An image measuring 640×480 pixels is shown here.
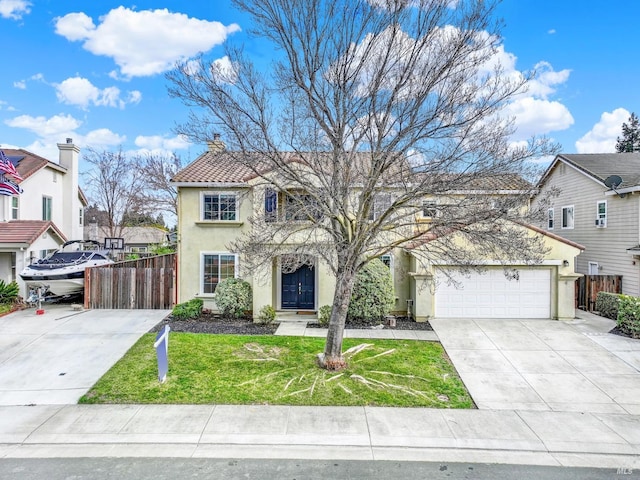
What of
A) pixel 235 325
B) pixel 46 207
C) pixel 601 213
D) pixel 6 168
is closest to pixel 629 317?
pixel 601 213

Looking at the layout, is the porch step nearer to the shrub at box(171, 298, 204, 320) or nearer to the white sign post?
the shrub at box(171, 298, 204, 320)

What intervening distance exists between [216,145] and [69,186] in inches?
651

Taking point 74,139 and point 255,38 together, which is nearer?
point 255,38

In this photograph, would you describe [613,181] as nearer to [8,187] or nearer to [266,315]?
[266,315]

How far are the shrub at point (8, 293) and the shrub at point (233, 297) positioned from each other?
306 inches

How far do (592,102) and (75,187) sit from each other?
25.8 meters

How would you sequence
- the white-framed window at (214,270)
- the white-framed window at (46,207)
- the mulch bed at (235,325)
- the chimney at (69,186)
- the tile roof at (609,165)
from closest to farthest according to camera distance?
the mulch bed at (235,325)
the white-framed window at (214,270)
the tile roof at (609,165)
the white-framed window at (46,207)
the chimney at (69,186)

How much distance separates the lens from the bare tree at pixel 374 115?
7.79m

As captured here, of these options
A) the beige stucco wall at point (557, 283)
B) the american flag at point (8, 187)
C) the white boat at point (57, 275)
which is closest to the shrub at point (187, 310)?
the white boat at point (57, 275)

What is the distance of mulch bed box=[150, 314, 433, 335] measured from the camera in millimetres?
12034

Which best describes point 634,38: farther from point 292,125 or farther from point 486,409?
point 486,409

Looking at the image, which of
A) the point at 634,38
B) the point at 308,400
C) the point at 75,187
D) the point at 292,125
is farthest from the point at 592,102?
the point at 75,187

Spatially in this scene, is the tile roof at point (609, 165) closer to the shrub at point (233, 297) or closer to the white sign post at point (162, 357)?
the shrub at point (233, 297)

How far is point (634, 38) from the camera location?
14570 millimetres
